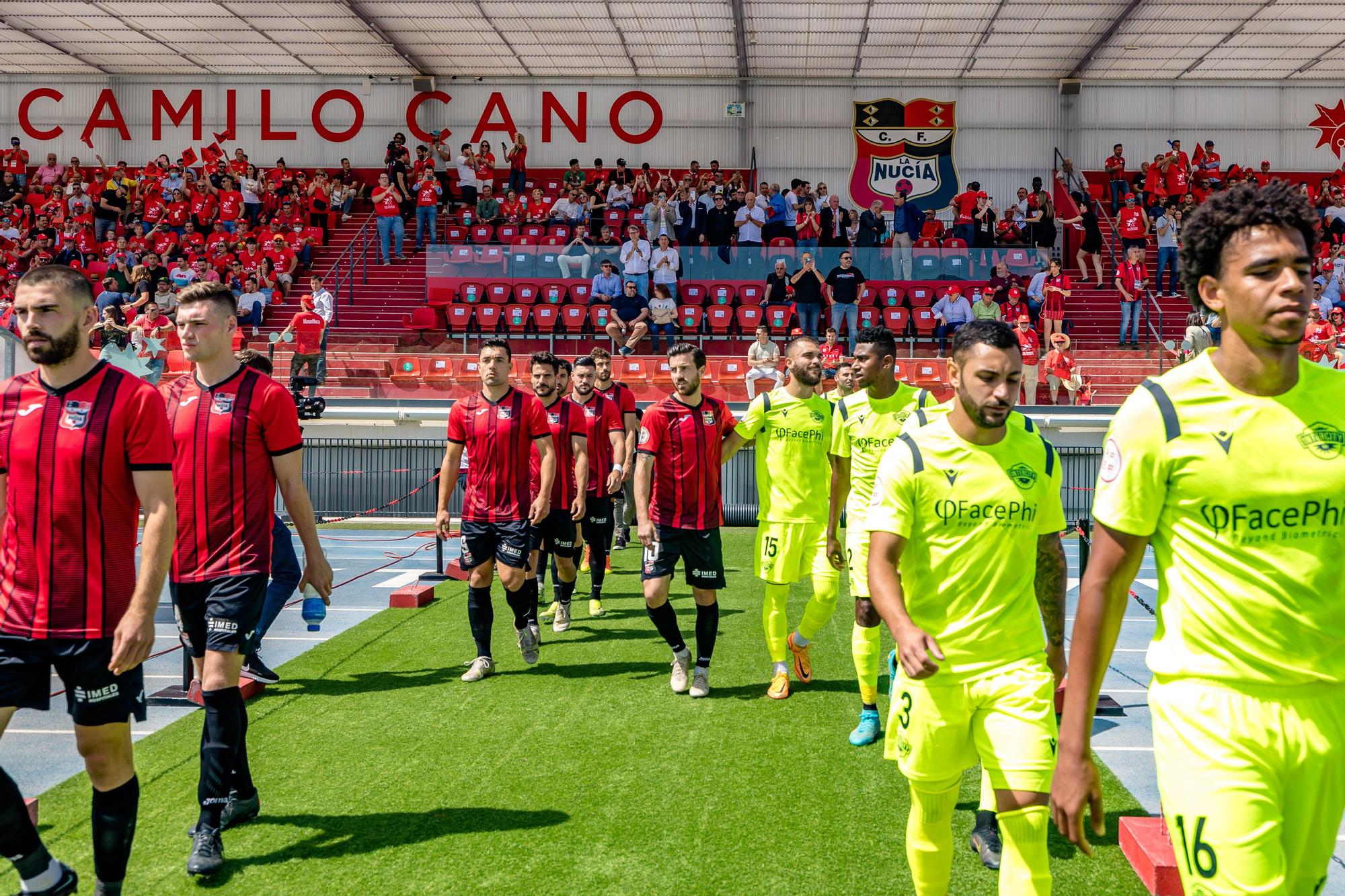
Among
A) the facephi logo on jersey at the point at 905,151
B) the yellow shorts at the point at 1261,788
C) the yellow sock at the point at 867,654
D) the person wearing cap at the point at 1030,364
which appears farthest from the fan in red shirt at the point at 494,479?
the facephi logo on jersey at the point at 905,151

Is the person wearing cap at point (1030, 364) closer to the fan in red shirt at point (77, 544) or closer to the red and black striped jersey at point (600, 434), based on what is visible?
the red and black striped jersey at point (600, 434)

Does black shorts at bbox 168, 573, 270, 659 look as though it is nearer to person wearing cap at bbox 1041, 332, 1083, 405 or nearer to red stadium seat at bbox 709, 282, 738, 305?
person wearing cap at bbox 1041, 332, 1083, 405

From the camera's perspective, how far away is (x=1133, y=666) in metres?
8.00

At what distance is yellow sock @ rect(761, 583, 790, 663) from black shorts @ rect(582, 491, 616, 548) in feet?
10.9

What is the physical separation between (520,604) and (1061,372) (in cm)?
1239

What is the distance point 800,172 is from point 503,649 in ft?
77.8

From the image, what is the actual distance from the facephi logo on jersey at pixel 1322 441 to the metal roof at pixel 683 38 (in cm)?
2330

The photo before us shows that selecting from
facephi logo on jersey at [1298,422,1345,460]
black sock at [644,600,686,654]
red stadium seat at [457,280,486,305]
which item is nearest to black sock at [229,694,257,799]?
black sock at [644,600,686,654]

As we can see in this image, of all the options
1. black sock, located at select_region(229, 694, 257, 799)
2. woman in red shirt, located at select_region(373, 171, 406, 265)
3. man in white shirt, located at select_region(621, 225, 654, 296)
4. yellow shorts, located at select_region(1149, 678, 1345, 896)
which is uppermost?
woman in red shirt, located at select_region(373, 171, 406, 265)

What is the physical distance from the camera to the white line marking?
1131 centimetres

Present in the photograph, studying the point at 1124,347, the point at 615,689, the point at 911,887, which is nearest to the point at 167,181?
the point at 1124,347

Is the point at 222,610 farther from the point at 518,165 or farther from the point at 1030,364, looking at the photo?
the point at 518,165

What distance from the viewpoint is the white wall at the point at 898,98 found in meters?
29.5

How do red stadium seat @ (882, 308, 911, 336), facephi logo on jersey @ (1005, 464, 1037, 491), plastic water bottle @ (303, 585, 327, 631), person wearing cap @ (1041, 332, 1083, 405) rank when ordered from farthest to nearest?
red stadium seat @ (882, 308, 911, 336)
person wearing cap @ (1041, 332, 1083, 405)
plastic water bottle @ (303, 585, 327, 631)
facephi logo on jersey @ (1005, 464, 1037, 491)
